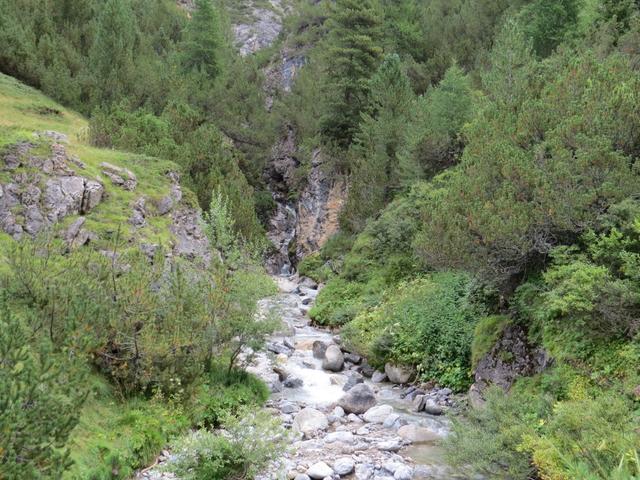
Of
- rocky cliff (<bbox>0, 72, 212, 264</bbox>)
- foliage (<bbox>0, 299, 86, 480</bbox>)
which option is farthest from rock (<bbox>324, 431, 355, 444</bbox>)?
foliage (<bbox>0, 299, 86, 480</bbox>)

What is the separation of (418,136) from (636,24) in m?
9.39

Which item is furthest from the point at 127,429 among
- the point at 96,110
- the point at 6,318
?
the point at 96,110

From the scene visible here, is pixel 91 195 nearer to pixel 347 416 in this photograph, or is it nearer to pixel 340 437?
pixel 347 416

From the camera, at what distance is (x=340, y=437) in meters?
11.0

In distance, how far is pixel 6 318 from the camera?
6.15 meters

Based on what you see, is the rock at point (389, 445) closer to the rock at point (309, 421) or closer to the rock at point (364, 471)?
the rock at point (364, 471)

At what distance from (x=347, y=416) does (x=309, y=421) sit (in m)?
1.14

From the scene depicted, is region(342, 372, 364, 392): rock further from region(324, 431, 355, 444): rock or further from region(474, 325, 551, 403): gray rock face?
region(474, 325, 551, 403): gray rock face

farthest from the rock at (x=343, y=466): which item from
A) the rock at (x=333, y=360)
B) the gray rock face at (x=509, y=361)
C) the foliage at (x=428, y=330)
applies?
the rock at (x=333, y=360)

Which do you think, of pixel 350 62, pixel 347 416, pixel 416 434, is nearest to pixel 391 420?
pixel 416 434

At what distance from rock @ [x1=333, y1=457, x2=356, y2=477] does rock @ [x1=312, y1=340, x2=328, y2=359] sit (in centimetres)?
732

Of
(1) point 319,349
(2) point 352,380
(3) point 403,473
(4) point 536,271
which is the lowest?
(1) point 319,349

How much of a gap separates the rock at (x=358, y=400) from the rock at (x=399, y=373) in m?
1.95

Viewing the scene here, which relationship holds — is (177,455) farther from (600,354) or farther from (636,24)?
(636,24)
